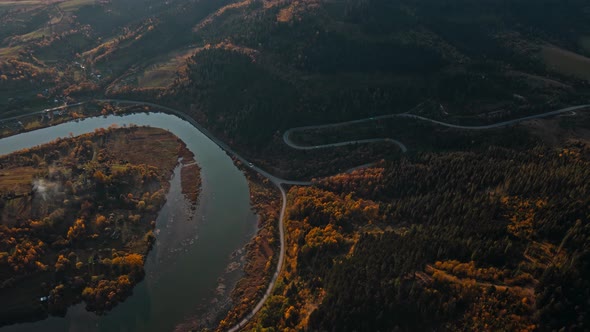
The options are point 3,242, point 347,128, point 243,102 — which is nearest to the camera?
point 3,242

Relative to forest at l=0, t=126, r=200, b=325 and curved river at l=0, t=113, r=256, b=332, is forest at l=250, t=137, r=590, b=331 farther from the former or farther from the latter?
forest at l=0, t=126, r=200, b=325

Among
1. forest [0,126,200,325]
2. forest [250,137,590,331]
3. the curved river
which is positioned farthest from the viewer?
forest [0,126,200,325]

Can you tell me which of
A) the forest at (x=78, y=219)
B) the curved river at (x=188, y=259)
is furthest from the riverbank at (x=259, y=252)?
the forest at (x=78, y=219)

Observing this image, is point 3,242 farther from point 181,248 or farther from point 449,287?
point 449,287

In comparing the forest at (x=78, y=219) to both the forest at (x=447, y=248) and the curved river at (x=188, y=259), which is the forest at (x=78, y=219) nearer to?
the curved river at (x=188, y=259)

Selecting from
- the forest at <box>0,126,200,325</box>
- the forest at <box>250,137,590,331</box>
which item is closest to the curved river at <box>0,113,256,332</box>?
the forest at <box>0,126,200,325</box>

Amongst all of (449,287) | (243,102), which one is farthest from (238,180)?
(449,287)

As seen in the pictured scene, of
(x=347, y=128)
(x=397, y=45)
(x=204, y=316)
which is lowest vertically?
(x=204, y=316)
